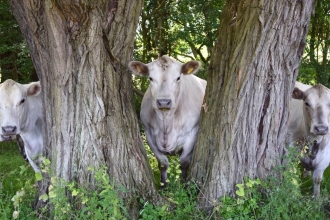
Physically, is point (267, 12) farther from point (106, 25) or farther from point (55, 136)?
point (55, 136)

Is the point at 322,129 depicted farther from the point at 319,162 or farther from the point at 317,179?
the point at 317,179

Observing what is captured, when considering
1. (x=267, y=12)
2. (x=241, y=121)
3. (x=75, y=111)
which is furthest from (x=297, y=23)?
(x=75, y=111)

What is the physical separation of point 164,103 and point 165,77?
1.41 ft

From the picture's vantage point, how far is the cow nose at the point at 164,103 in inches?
218

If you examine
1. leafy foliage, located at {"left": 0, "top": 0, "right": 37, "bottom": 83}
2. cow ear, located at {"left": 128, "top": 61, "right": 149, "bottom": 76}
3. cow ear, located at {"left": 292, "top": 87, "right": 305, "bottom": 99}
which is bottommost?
cow ear, located at {"left": 292, "top": 87, "right": 305, "bottom": 99}

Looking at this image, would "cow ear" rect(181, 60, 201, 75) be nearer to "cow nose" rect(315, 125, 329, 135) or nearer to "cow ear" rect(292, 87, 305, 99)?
"cow ear" rect(292, 87, 305, 99)

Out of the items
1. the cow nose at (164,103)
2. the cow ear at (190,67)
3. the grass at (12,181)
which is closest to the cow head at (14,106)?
the grass at (12,181)

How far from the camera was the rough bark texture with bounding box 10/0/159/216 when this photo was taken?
15.3 ft

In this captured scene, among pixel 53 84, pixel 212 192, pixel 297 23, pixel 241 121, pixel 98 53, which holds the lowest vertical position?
pixel 212 192

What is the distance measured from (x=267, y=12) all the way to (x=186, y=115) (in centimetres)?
209

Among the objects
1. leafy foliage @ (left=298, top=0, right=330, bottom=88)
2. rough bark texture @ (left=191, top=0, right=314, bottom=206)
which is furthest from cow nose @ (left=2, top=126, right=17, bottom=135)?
leafy foliage @ (left=298, top=0, right=330, bottom=88)

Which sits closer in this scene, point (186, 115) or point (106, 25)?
point (106, 25)

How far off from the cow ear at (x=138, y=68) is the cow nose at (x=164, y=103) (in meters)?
0.48

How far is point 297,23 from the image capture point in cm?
470
